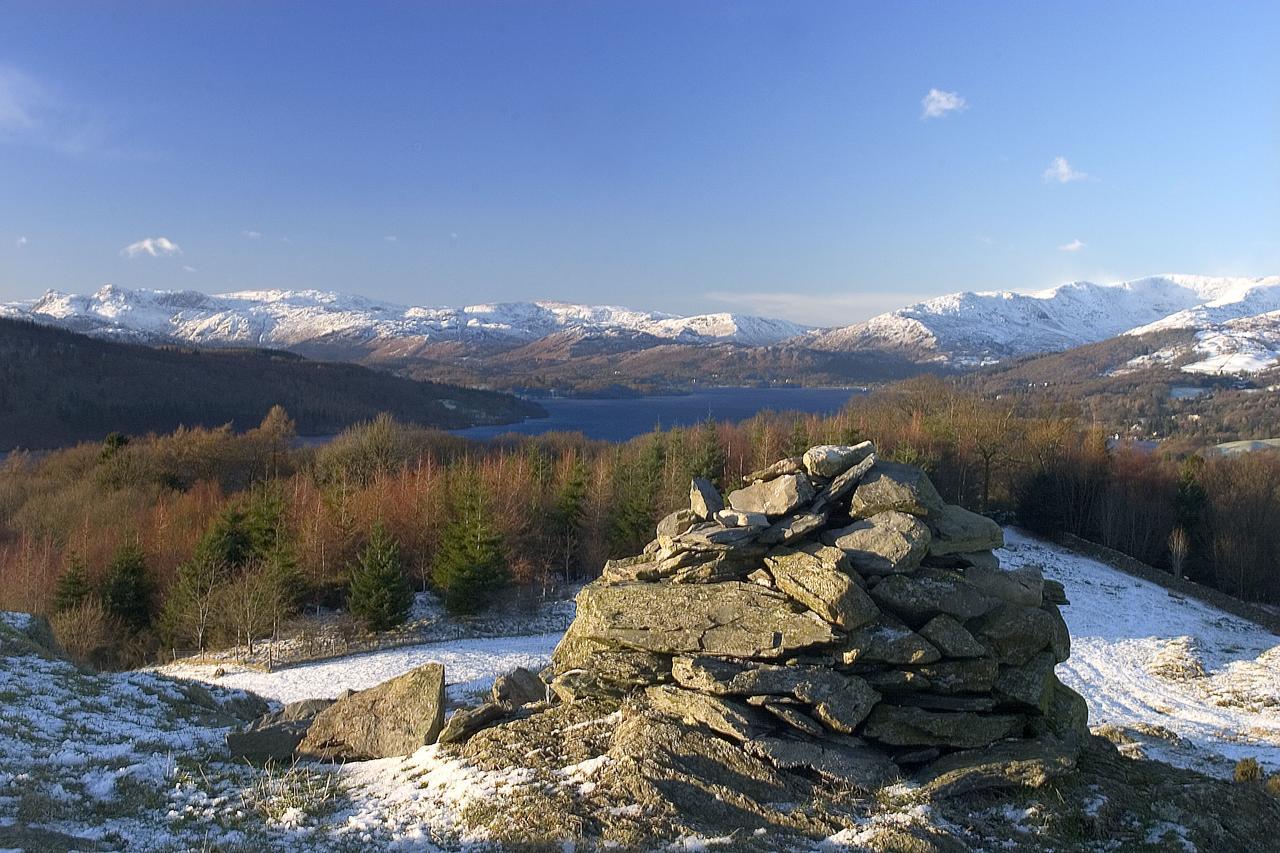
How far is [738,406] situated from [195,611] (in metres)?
172

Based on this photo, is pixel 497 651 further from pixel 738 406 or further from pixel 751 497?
pixel 738 406

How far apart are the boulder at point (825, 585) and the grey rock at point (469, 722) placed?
5.13 m

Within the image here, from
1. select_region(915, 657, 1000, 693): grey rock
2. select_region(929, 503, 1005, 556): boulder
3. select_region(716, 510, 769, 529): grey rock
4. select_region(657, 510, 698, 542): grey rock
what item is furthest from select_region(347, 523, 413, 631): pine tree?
select_region(915, 657, 1000, 693): grey rock

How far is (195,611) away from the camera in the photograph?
113 feet

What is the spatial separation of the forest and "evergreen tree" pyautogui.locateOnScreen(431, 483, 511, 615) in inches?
4.5

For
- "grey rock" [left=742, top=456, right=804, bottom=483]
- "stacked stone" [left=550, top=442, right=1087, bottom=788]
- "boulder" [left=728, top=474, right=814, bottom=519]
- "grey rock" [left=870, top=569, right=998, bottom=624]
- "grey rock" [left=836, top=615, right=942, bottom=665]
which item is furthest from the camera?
"grey rock" [left=742, top=456, right=804, bottom=483]

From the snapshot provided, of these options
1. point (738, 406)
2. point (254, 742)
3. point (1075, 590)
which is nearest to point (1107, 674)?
point (1075, 590)

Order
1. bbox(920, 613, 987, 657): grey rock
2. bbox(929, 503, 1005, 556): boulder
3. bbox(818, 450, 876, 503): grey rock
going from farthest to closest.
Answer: bbox(818, 450, 876, 503): grey rock, bbox(929, 503, 1005, 556): boulder, bbox(920, 613, 987, 657): grey rock

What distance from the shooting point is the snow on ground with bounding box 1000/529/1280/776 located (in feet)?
64.8

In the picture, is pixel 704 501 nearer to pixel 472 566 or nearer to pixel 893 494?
pixel 893 494

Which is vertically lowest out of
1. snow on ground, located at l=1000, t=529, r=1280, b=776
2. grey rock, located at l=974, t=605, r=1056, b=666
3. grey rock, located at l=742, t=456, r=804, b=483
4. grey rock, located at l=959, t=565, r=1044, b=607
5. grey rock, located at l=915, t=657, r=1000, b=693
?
snow on ground, located at l=1000, t=529, r=1280, b=776

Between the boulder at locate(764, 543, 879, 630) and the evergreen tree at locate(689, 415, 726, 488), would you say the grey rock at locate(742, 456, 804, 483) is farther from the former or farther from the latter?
the evergreen tree at locate(689, 415, 726, 488)

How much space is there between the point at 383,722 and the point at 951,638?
9.41 m

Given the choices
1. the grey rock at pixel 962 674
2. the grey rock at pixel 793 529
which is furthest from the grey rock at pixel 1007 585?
the grey rock at pixel 793 529
